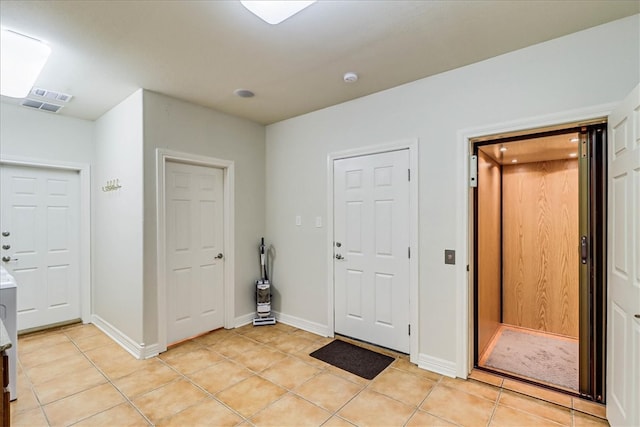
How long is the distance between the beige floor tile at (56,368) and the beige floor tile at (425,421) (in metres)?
2.80

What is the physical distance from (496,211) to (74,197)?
5216 mm

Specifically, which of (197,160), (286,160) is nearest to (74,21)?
(197,160)

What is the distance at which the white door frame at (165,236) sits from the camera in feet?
10.5

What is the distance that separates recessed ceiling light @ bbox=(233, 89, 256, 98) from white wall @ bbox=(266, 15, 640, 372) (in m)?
0.80

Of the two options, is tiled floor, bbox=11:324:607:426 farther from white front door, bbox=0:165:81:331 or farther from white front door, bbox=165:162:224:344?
white front door, bbox=0:165:81:331

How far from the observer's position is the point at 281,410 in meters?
2.21

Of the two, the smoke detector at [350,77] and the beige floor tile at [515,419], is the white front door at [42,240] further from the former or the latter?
the beige floor tile at [515,419]

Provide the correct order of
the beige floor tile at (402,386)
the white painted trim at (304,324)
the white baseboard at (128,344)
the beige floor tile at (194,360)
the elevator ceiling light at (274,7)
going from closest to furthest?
the elevator ceiling light at (274,7), the beige floor tile at (402,386), the beige floor tile at (194,360), the white baseboard at (128,344), the white painted trim at (304,324)

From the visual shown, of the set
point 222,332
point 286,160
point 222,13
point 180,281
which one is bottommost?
point 222,332

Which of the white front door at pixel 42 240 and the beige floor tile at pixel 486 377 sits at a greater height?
the white front door at pixel 42 240

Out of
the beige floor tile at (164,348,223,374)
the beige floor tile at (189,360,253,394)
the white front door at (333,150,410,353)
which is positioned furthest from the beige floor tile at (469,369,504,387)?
the beige floor tile at (164,348,223,374)

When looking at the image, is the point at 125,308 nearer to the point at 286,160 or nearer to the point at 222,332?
the point at 222,332

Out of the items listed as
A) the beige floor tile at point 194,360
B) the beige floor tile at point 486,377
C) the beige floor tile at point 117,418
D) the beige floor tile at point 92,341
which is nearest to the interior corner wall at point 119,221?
the beige floor tile at point 92,341

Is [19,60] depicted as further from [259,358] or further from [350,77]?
[259,358]
